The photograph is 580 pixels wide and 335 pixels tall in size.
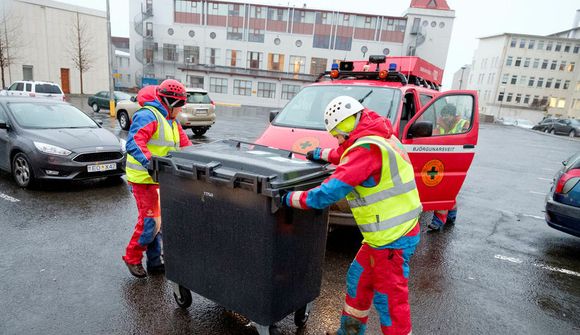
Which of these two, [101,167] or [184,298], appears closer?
[184,298]

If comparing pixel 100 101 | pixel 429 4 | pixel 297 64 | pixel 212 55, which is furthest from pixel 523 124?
pixel 100 101

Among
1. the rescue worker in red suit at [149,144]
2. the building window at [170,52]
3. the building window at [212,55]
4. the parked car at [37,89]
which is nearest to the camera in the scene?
the rescue worker in red suit at [149,144]

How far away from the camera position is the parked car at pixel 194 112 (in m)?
12.7

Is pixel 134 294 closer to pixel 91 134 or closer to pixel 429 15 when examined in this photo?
pixel 91 134

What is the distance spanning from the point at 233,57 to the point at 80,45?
16.6 metres

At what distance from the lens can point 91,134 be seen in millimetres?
6363

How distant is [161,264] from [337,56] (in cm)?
4258

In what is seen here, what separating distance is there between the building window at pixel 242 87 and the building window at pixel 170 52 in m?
7.97

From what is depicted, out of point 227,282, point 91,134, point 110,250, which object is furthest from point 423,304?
point 91,134

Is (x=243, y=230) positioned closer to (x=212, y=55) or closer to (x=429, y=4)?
(x=212, y=55)

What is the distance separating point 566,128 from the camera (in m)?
32.3

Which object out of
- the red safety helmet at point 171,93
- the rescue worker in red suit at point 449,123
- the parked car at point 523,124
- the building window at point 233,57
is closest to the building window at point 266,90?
the building window at point 233,57

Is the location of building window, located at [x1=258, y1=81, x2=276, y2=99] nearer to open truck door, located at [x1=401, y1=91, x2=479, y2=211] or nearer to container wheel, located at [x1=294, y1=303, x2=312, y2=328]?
open truck door, located at [x1=401, y1=91, x2=479, y2=211]

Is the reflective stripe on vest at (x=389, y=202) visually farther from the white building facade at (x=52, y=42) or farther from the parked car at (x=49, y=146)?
the white building facade at (x=52, y=42)
